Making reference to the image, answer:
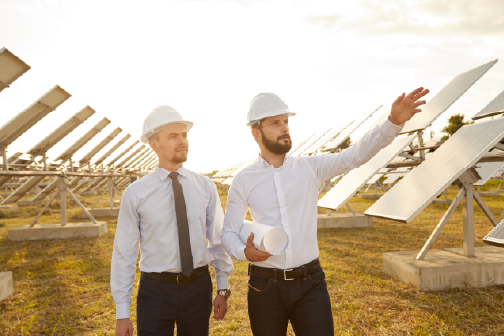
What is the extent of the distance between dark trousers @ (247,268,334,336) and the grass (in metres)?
2.13

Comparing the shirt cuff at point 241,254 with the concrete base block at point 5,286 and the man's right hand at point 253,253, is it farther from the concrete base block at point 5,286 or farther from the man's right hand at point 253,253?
the concrete base block at point 5,286

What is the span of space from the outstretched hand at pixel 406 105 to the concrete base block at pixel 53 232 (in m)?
10.9

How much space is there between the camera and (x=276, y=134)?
8.81 feet

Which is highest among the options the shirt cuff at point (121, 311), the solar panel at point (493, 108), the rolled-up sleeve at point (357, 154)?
the solar panel at point (493, 108)

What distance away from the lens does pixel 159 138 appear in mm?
2770

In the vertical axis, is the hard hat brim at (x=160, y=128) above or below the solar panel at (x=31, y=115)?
below

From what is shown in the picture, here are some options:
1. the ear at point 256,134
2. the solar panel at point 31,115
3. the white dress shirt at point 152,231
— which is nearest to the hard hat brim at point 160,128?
the white dress shirt at point 152,231

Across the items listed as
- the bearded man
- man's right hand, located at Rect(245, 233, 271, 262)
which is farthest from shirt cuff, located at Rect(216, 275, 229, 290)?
man's right hand, located at Rect(245, 233, 271, 262)

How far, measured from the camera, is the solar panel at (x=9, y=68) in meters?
6.29

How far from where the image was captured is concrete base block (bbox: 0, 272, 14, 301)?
5871 millimetres

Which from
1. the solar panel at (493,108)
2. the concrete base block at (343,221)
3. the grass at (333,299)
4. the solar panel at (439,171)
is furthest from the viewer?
the concrete base block at (343,221)

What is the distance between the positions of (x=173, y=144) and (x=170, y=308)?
3.75ft

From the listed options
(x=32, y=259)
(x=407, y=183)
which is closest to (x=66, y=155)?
(x=32, y=259)

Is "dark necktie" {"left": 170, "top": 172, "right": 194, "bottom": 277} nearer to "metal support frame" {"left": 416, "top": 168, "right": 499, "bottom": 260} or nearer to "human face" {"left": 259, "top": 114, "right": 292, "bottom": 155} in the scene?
"human face" {"left": 259, "top": 114, "right": 292, "bottom": 155}
